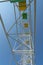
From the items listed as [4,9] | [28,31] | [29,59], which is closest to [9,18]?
[4,9]

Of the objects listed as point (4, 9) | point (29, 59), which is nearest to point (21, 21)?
point (4, 9)

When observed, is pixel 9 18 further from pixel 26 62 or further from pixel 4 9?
pixel 26 62

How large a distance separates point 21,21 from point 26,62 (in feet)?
3.53

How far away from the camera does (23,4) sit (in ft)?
11.2

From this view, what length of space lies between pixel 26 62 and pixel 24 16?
1607 mm

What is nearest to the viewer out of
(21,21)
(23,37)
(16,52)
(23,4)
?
(23,4)

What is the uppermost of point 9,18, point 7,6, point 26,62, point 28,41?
point 7,6

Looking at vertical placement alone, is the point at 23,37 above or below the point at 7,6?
below

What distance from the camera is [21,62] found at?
4.89m

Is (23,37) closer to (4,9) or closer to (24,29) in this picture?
(24,29)

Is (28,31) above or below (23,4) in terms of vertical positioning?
below

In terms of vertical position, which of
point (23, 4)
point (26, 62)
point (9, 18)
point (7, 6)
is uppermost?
point (23, 4)

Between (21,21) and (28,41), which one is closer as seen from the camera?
(21,21)

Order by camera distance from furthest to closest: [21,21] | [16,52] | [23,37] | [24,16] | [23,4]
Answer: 1. [23,37]
2. [21,21]
3. [16,52]
4. [24,16]
5. [23,4]
